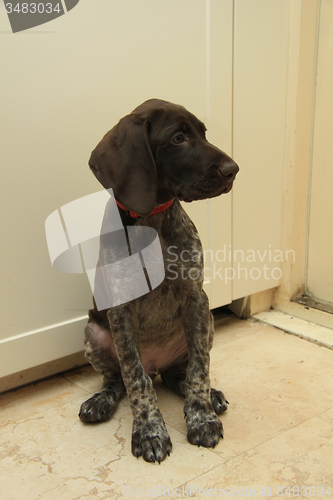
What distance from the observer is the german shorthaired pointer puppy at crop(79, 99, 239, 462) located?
1547 millimetres

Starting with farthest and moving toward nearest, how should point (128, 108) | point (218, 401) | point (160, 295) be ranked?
point (128, 108), point (218, 401), point (160, 295)

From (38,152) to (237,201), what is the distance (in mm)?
1225

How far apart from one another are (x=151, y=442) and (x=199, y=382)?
0.29m

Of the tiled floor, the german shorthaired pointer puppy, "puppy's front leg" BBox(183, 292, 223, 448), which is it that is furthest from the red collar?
the tiled floor

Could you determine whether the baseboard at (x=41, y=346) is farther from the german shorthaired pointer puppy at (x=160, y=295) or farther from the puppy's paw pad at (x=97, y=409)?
the puppy's paw pad at (x=97, y=409)

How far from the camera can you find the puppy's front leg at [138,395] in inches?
63.7

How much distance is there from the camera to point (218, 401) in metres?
1.90

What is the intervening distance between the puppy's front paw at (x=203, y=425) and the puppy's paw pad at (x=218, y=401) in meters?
0.14

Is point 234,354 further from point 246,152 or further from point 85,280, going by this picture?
point 246,152

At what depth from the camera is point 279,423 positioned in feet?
5.90

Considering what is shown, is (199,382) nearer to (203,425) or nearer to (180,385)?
(203,425)

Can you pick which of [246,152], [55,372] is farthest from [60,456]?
[246,152]

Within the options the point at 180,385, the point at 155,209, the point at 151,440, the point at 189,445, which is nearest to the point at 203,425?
the point at 189,445

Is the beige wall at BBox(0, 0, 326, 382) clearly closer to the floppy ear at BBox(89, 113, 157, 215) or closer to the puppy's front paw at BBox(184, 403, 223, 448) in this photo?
the floppy ear at BBox(89, 113, 157, 215)
